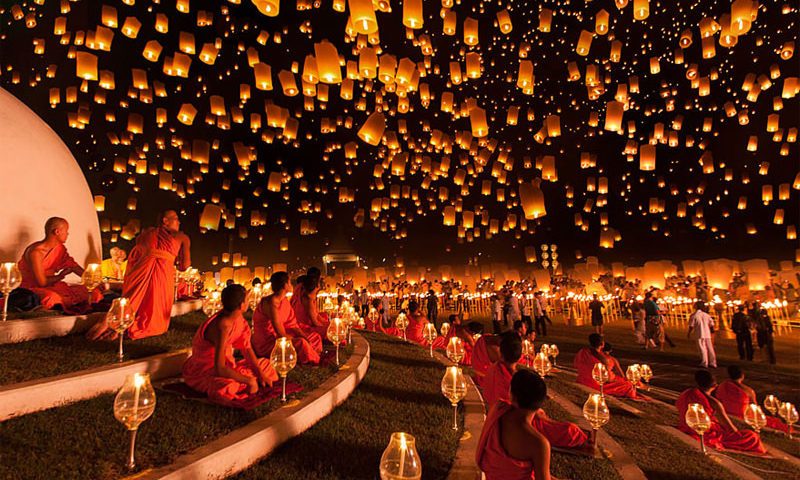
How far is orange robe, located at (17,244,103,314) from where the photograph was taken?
18.8ft

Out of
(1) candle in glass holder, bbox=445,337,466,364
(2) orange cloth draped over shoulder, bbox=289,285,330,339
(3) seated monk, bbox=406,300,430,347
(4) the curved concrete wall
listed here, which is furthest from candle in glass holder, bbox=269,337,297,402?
(3) seated monk, bbox=406,300,430,347

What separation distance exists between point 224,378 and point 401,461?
8.76 ft

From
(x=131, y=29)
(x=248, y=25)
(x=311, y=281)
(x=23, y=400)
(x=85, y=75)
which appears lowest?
(x=23, y=400)

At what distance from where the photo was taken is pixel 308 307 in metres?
7.16

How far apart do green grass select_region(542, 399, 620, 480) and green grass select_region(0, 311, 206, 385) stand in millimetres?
4345

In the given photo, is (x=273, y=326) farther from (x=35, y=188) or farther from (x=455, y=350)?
(x=35, y=188)

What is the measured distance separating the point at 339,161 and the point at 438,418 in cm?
1892

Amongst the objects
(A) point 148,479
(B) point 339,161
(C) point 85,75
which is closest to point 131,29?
(C) point 85,75

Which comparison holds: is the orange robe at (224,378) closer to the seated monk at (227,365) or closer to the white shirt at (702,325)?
the seated monk at (227,365)

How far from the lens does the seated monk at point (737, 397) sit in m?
6.75

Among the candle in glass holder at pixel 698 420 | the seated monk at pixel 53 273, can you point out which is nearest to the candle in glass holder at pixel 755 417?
the candle in glass holder at pixel 698 420

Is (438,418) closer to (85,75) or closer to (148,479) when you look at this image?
(148,479)

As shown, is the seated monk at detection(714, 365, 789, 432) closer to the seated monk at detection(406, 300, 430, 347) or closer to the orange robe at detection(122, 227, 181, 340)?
the seated monk at detection(406, 300, 430, 347)

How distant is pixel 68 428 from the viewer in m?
3.11
